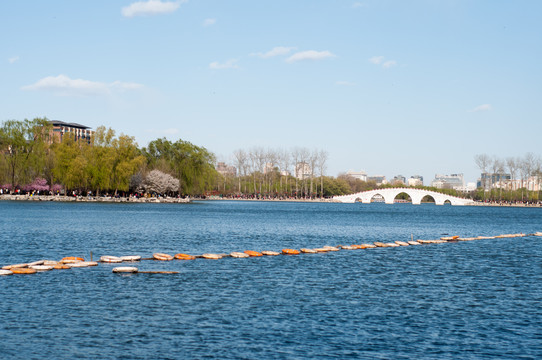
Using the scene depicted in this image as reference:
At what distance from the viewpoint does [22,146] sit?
351 ft

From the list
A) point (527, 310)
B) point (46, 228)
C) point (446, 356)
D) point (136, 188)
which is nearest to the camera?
point (446, 356)

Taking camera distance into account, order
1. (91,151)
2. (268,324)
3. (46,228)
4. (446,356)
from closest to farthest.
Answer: (446,356), (268,324), (46,228), (91,151)

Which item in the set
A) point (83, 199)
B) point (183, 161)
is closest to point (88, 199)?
point (83, 199)

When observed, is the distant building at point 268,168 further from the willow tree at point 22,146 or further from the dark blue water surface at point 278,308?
the dark blue water surface at point 278,308

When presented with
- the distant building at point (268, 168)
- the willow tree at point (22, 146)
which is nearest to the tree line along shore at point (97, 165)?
the willow tree at point (22, 146)

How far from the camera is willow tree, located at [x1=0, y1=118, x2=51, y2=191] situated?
10631 cm

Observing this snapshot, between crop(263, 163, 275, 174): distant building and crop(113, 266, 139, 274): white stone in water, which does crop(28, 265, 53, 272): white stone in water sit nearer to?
crop(113, 266, 139, 274): white stone in water

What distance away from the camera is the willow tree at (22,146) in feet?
349

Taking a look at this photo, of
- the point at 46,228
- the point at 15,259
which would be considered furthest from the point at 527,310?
the point at 46,228

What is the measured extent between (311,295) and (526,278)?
43.1ft

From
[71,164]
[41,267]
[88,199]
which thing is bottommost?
[41,267]

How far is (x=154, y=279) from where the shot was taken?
2659cm

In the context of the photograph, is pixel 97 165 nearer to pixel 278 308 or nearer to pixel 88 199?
pixel 88 199

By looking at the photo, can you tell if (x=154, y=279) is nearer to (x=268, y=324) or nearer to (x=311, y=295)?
(x=311, y=295)
